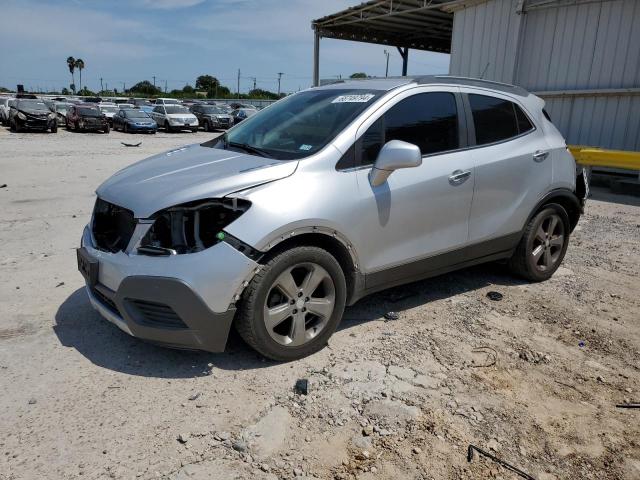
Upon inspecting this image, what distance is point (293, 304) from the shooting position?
3.29 meters

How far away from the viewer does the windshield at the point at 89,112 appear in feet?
88.8

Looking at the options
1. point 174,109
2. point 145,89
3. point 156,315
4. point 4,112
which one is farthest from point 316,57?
point 145,89

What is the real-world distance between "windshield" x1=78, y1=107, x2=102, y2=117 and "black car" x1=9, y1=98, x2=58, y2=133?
1.36 m

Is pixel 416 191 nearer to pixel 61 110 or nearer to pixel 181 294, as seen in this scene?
pixel 181 294

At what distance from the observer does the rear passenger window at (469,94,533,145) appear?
168 inches

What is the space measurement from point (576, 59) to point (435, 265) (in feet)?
36.8

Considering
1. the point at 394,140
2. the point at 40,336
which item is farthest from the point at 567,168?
the point at 40,336

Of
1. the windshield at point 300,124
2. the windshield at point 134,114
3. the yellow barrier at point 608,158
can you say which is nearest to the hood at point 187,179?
the windshield at point 300,124

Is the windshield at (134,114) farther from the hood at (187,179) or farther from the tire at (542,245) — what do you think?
the tire at (542,245)

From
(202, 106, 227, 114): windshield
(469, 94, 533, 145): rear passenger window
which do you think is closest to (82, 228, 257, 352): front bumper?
(469, 94, 533, 145): rear passenger window

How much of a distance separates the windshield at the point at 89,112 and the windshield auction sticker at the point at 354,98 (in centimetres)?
2664

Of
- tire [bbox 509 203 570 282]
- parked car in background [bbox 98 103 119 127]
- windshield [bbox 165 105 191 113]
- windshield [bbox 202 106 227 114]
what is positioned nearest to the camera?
tire [bbox 509 203 570 282]

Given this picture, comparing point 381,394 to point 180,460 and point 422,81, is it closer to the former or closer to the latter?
point 180,460

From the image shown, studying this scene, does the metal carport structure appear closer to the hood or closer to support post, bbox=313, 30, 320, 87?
support post, bbox=313, 30, 320, 87
